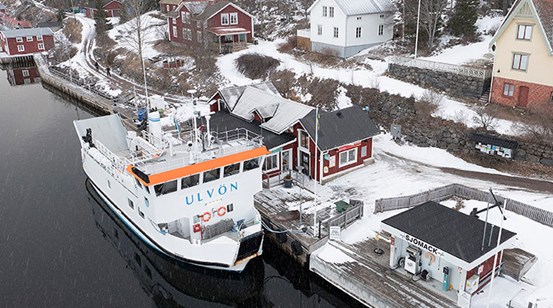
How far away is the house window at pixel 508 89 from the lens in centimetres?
3772

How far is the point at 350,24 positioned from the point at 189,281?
3618 cm

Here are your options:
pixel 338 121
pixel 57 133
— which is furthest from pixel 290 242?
pixel 57 133

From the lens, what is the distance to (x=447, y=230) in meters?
21.9

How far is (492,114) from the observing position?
36.4m

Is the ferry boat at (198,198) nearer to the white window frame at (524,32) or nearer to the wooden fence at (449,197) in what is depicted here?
the wooden fence at (449,197)

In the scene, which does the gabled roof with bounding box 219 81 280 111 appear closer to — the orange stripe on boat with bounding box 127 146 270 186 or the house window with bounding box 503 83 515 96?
the orange stripe on boat with bounding box 127 146 270 186

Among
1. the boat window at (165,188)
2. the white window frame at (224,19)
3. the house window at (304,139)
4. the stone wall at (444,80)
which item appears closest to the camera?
the boat window at (165,188)

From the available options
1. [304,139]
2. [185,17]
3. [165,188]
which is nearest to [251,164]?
[165,188]

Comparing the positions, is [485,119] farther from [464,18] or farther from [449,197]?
[464,18]

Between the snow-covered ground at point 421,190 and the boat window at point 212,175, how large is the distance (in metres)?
6.20

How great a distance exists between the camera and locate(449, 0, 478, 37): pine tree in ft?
158

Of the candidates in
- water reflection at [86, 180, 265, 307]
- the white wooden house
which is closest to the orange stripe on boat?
water reflection at [86, 180, 265, 307]

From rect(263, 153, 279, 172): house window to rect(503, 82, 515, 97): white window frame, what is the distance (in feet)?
63.4

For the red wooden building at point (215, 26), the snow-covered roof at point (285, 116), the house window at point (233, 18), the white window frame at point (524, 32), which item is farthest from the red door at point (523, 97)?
the house window at point (233, 18)
